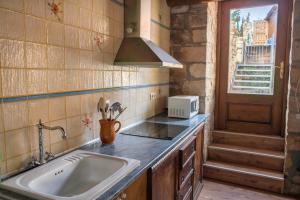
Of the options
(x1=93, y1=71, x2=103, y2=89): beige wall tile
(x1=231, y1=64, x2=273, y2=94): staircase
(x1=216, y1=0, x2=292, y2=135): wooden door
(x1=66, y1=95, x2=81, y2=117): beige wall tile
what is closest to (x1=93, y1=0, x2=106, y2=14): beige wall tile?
(x1=93, y1=71, x2=103, y2=89): beige wall tile

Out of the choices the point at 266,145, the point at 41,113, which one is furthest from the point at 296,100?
the point at 41,113

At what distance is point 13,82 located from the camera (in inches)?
46.8

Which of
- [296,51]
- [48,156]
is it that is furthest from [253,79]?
[48,156]

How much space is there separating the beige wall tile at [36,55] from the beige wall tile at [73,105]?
286 millimetres

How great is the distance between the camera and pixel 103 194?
1.02 m

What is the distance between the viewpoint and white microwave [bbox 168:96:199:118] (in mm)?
2646

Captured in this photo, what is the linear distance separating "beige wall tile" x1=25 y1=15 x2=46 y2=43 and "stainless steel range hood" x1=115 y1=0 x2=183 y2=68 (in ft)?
2.34

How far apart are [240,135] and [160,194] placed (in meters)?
2.12

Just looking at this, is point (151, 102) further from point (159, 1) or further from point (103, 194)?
point (103, 194)

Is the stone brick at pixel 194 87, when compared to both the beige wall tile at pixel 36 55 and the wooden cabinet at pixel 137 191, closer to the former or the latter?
the wooden cabinet at pixel 137 191

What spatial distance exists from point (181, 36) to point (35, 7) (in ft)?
7.07

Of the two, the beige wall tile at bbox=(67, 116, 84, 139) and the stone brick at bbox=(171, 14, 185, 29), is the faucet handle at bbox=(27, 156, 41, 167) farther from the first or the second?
the stone brick at bbox=(171, 14, 185, 29)

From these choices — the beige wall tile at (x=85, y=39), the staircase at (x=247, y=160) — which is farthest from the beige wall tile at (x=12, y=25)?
the staircase at (x=247, y=160)

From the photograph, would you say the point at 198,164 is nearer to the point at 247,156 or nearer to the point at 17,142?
the point at 247,156
